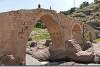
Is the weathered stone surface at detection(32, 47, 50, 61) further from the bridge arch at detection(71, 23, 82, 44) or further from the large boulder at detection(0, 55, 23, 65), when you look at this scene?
the large boulder at detection(0, 55, 23, 65)

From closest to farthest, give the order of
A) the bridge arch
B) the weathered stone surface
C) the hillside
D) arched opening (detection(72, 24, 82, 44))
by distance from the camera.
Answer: the weathered stone surface → the bridge arch → arched opening (detection(72, 24, 82, 44)) → the hillside

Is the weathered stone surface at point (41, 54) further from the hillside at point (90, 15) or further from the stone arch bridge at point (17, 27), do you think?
the hillside at point (90, 15)

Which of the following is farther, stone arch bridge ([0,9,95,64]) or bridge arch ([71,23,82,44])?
bridge arch ([71,23,82,44])

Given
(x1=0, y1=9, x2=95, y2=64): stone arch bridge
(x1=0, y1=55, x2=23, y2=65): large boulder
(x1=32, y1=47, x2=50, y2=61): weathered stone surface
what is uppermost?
(x1=0, y1=9, x2=95, y2=64): stone arch bridge

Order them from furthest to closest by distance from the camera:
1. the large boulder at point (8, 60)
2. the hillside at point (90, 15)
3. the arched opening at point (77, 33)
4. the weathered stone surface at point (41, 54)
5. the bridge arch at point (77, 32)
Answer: the hillside at point (90, 15) → the arched opening at point (77, 33) → the bridge arch at point (77, 32) → the weathered stone surface at point (41, 54) → the large boulder at point (8, 60)

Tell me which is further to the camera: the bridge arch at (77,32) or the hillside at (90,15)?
the hillside at (90,15)

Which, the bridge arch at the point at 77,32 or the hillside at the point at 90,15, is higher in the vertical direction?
the hillside at the point at 90,15

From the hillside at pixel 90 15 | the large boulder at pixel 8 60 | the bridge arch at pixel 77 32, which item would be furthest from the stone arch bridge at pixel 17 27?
the hillside at pixel 90 15

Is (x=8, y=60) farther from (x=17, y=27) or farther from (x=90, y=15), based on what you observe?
(x=90, y=15)

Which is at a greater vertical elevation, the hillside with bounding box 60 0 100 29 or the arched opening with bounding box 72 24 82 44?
the hillside with bounding box 60 0 100 29

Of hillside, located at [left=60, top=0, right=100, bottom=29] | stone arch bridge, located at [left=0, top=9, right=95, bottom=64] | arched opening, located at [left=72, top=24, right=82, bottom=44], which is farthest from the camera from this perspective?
hillside, located at [left=60, top=0, right=100, bottom=29]

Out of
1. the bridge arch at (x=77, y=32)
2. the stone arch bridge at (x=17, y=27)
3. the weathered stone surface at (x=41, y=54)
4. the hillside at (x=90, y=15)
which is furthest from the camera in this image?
the hillside at (x=90, y=15)

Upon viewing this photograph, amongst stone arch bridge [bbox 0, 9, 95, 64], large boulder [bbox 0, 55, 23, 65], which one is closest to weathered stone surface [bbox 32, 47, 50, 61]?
stone arch bridge [bbox 0, 9, 95, 64]

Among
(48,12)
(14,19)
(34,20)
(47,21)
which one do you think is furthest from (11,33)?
(47,21)
